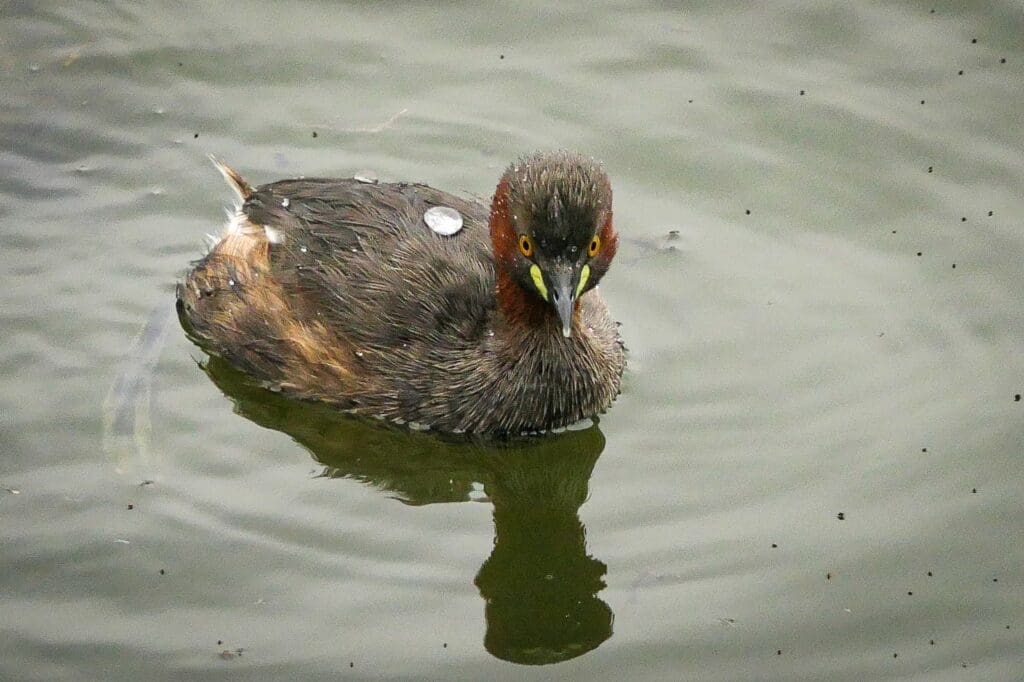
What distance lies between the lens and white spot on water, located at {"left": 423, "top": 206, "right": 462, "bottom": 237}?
719 cm

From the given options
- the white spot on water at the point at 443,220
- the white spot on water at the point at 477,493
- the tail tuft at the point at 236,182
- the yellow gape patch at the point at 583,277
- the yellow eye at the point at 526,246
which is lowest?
the white spot on water at the point at 477,493

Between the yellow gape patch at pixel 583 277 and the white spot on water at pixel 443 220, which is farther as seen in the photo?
the white spot on water at pixel 443 220

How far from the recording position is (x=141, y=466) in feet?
22.3

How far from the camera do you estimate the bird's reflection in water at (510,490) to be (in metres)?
6.07

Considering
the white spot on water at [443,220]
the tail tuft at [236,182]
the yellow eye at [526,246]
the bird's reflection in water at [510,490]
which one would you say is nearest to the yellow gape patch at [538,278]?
the yellow eye at [526,246]

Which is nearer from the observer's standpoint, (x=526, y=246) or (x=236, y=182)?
(x=526, y=246)

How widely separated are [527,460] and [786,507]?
1281 mm

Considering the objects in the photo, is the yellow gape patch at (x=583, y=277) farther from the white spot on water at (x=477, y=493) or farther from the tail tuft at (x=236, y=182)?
the tail tuft at (x=236, y=182)

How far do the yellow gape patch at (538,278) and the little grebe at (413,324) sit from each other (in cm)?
8

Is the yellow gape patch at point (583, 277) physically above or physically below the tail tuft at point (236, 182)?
below

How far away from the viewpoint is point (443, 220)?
285 inches

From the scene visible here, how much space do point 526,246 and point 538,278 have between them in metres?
0.16

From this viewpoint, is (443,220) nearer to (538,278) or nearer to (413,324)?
(413,324)

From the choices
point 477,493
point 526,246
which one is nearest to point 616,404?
point 477,493
